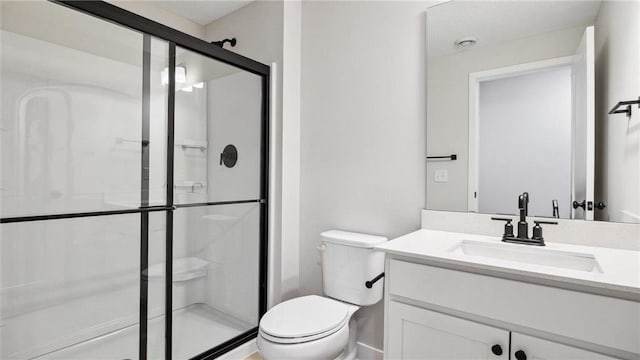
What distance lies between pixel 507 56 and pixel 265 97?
1431 millimetres

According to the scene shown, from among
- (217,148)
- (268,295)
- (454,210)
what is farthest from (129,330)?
(454,210)

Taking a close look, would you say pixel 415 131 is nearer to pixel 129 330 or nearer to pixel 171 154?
pixel 171 154

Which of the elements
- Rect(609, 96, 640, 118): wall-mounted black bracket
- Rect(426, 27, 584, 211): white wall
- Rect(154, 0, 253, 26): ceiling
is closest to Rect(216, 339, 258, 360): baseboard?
Rect(426, 27, 584, 211): white wall

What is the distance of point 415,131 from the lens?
177 cm

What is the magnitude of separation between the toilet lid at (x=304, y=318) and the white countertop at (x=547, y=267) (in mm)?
527

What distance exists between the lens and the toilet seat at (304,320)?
4.66 ft

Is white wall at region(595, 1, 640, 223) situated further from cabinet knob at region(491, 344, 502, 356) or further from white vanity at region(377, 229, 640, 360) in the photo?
cabinet knob at region(491, 344, 502, 356)

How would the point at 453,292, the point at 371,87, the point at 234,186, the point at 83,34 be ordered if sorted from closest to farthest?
the point at 453,292 < the point at 83,34 < the point at 371,87 < the point at 234,186

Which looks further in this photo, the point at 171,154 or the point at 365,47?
the point at 365,47

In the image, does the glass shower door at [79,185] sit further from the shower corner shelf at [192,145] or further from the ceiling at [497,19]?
the ceiling at [497,19]

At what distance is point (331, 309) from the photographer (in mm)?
1663

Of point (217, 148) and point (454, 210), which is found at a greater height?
point (217, 148)

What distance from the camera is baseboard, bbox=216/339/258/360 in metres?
1.93

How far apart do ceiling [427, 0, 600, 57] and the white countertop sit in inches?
37.4
